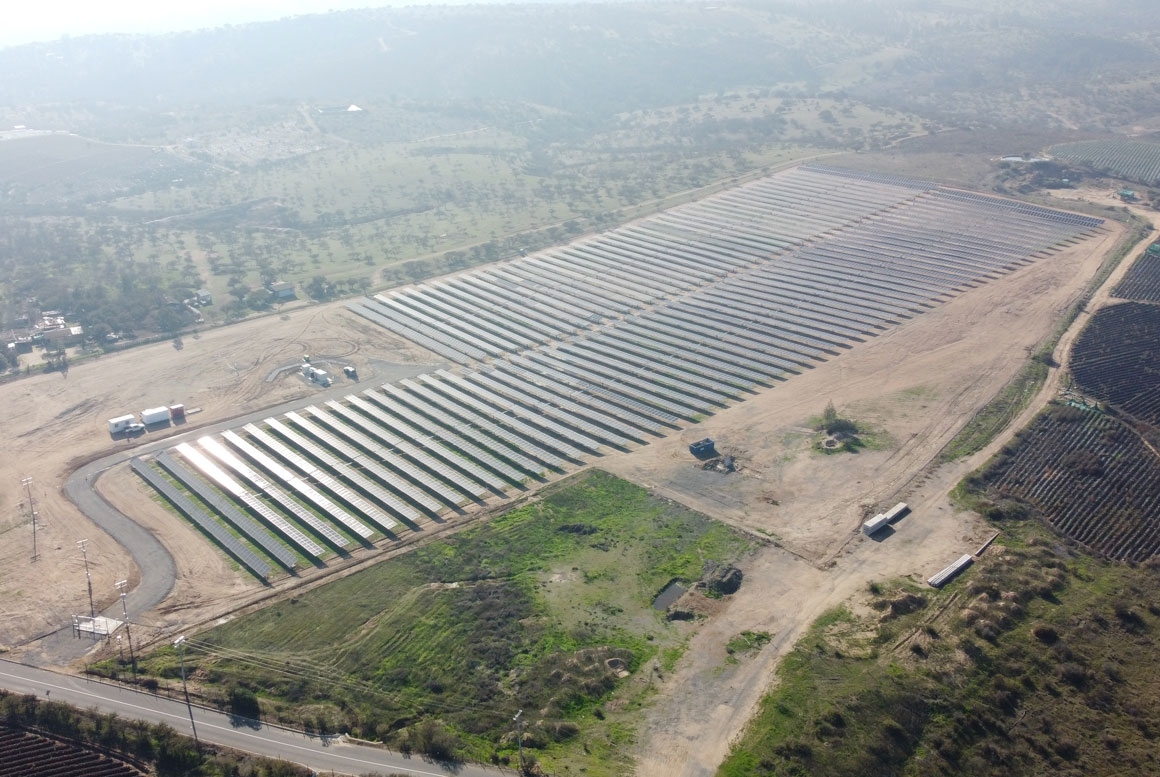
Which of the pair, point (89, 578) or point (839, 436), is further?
point (839, 436)

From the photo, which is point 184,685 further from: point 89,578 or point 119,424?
point 119,424

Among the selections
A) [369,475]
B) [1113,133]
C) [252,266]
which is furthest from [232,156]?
[1113,133]

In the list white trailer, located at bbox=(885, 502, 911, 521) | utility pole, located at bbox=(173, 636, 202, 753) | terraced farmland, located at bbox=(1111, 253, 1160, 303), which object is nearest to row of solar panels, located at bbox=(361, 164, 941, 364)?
terraced farmland, located at bbox=(1111, 253, 1160, 303)

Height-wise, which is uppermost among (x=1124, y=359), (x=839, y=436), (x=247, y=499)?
(x=1124, y=359)

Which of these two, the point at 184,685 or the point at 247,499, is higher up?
the point at 184,685

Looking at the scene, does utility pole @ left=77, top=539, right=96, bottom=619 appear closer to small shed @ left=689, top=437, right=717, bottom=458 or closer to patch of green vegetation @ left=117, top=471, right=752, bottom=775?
patch of green vegetation @ left=117, top=471, right=752, bottom=775

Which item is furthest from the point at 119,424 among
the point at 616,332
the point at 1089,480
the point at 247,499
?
the point at 1089,480

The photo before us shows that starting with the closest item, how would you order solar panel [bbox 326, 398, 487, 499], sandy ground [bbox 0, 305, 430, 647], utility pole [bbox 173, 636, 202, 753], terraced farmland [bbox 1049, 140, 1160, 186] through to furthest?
1. utility pole [bbox 173, 636, 202, 753]
2. sandy ground [bbox 0, 305, 430, 647]
3. solar panel [bbox 326, 398, 487, 499]
4. terraced farmland [bbox 1049, 140, 1160, 186]
